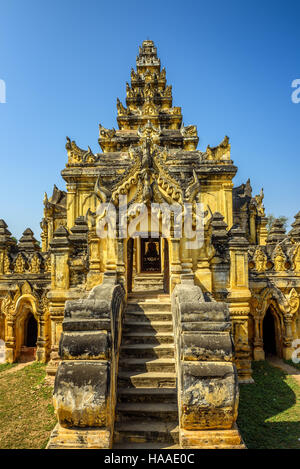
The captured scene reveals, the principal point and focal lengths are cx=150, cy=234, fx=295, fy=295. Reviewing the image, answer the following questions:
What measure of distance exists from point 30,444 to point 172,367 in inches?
130

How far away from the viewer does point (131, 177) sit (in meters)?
8.76

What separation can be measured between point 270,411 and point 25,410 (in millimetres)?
6252

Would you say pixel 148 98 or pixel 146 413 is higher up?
pixel 148 98

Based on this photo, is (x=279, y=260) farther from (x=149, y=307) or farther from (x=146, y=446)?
(x=146, y=446)

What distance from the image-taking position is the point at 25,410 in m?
7.70

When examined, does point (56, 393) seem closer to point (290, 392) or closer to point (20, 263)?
point (290, 392)

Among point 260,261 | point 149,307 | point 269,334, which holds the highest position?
point 260,261

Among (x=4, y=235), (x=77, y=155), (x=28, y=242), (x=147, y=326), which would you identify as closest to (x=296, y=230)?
(x=147, y=326)

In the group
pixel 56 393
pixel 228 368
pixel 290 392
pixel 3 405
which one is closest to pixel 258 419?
pixel 290 392

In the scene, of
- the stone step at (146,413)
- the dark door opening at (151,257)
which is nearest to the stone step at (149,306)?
the stone step at (146,413)

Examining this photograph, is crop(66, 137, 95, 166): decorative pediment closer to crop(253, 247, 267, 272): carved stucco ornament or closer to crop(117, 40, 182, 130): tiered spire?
crop(117, 40, 182, 130): tiered spire

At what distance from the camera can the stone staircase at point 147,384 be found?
200 inches

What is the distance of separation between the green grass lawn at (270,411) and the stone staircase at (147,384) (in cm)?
186
